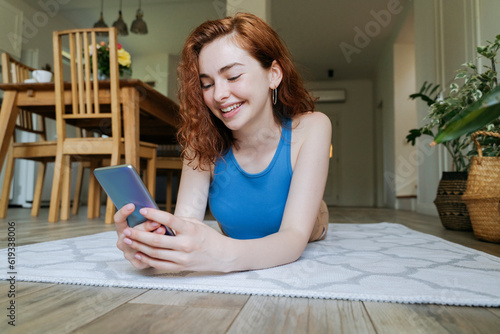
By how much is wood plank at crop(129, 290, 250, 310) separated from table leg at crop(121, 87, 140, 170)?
1.81 meters

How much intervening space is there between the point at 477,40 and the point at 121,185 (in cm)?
270

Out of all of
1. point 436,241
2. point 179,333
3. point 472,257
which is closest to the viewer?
point 179,333

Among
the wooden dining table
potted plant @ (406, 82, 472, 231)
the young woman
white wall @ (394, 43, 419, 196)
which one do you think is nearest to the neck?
the young woman

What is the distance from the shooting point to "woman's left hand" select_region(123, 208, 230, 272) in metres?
0.67

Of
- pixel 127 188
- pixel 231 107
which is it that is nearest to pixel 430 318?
pixel 127 188

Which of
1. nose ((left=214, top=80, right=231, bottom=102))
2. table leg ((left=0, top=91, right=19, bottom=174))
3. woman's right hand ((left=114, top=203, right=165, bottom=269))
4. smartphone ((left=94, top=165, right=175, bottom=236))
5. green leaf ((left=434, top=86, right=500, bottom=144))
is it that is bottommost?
woman's right hand ((left=114, top=203, right=165, bottom=269))

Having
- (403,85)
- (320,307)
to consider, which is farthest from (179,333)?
(403,85)

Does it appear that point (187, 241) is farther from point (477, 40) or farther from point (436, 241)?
point (477, 40)

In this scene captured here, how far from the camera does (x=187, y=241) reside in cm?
69

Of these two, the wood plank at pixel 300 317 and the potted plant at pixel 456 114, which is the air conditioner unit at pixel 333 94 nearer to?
the potted plant at pixel 456 114

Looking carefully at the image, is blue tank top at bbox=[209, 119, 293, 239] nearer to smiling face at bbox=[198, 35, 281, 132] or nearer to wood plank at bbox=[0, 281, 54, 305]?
smiling face at bbox=[198, 35, 281, 132]

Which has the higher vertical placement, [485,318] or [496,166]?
[496,166]

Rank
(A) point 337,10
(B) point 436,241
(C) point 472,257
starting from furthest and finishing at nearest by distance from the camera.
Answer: (A) point 337,10
(B) point 436,241
(C) point 472,257

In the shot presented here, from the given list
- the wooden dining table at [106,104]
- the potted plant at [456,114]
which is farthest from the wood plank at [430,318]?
the wooden dining table at [106,104]
